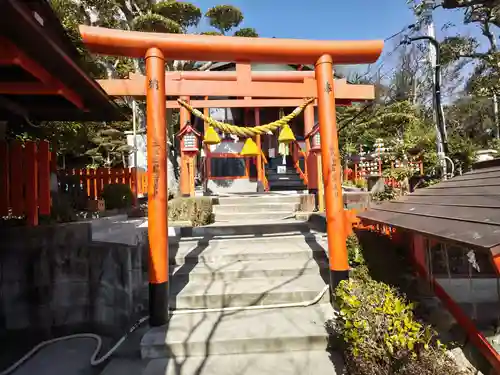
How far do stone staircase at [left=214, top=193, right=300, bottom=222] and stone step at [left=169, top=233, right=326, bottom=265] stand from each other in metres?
2.25

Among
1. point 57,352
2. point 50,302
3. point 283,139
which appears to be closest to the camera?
point 57,352

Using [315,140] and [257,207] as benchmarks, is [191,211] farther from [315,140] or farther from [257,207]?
[315,140]

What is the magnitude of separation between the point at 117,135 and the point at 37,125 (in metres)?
16.5

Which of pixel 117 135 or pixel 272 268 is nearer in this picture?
pixel 272 268

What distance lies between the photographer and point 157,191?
4000 mm

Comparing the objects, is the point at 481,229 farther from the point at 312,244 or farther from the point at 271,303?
the point at 312,244

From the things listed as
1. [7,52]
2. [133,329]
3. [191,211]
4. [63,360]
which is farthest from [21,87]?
[191,211]

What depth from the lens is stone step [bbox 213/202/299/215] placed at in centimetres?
907

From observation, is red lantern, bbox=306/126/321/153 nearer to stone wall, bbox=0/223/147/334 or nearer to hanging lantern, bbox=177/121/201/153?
hanging lantern, bbox=177/121/201/153

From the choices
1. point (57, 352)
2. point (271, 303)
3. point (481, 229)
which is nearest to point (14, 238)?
point (57, 352)

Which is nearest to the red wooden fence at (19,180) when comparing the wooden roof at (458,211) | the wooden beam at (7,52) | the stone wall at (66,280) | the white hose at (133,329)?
the stone wall at (66,280)

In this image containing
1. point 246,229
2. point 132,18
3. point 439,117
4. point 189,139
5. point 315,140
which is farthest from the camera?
point 132,18

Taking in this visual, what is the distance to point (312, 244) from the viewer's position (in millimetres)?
5852

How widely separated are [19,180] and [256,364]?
419 cm
